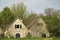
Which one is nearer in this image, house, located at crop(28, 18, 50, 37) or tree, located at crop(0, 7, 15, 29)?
house, located at crop(28, 18, 50, 37)

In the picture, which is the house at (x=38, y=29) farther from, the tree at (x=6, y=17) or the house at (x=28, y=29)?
the tree at (x=6, y=17)

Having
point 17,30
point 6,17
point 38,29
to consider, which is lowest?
point 17,30

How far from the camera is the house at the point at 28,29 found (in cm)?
5350

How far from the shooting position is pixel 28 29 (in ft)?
181

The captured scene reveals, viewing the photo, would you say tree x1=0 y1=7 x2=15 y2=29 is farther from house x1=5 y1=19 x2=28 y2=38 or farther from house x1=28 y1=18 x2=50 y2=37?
house x1=28 y1=18 x2=50 y2=37

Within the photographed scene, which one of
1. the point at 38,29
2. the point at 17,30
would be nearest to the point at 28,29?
the point at 38,29

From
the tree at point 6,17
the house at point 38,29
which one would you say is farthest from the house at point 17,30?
the tree at point 6,17

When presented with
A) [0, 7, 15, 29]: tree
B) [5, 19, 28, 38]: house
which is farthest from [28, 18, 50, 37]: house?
[0, 7, 15, 29]: tree

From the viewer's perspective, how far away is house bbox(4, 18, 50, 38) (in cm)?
5350

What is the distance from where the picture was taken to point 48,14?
70.1 meters

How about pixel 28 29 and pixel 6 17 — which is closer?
pixel 28 29

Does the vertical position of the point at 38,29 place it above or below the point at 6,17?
below

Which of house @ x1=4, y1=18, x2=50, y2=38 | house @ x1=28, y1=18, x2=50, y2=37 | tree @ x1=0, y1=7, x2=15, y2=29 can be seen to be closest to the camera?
house @ x1=4, y1=18, x2=50, y2=38

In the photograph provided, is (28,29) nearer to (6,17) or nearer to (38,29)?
(38,29)
